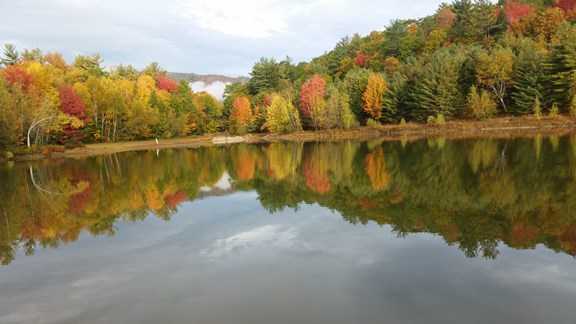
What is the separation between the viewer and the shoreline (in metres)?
53.3

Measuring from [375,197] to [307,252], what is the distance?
6745mm

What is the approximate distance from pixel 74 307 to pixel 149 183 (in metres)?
16.8

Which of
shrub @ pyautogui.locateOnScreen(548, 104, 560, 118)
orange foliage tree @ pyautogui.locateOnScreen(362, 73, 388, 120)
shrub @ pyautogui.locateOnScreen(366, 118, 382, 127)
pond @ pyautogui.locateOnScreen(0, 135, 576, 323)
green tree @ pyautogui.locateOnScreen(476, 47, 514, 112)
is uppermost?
green tree @ pyautogui.locateOnScreen(476, 47, 514, 112)

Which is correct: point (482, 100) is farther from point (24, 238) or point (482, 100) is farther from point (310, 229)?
point (24, 238)

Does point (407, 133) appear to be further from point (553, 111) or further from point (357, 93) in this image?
point (553, 111)

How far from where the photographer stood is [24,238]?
13.1 m

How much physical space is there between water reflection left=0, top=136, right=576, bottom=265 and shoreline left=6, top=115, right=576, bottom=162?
27.7 metres

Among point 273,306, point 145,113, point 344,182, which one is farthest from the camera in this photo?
point 145,113

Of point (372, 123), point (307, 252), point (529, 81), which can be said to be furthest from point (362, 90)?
point (307, 252)

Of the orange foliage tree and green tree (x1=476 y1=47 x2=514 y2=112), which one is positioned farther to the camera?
the orange foliage tree

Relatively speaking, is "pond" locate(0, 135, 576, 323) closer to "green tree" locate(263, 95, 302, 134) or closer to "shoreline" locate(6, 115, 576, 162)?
"shoreline" locate(6, 115, 576, 162)

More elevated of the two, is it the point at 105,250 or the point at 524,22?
the point at 524,22

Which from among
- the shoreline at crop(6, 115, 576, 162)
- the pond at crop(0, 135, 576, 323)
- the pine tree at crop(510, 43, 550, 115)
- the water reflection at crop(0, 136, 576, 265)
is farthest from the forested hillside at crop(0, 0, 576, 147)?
the pond at crop(0, 135, 576, 323)

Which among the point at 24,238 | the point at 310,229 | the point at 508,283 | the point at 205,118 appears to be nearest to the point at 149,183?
the point at 24,238
